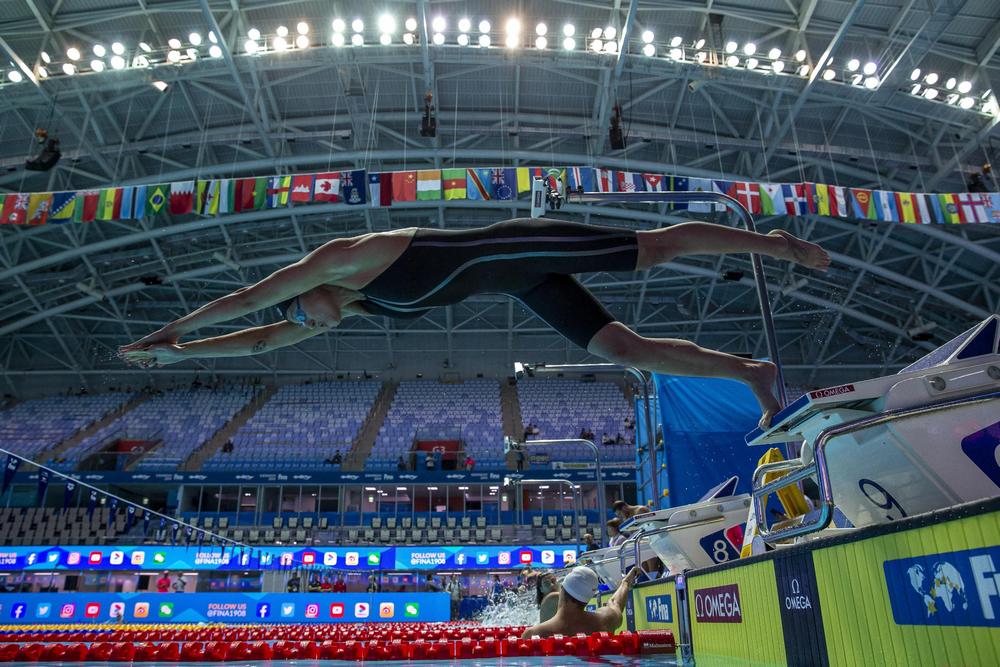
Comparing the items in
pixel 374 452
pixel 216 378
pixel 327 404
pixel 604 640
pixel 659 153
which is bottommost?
pixel 604 640

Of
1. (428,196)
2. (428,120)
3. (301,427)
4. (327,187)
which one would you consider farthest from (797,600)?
(301,427)

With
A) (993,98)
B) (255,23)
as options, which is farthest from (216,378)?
(993,98)

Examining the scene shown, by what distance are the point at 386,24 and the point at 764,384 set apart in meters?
15.3

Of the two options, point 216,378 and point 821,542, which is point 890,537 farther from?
point 216,378

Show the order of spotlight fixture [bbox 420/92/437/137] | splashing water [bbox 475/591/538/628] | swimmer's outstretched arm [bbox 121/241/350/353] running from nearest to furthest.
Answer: swimmer's outstretched arm [bbox 121/241/350/353], splashing water [bbox 475/591/538/628], spotlight fixture [bbox 420/92/437/137]

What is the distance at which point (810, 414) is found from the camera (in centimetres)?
220

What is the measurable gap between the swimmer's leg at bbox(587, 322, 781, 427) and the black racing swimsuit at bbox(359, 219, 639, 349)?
0.31ft

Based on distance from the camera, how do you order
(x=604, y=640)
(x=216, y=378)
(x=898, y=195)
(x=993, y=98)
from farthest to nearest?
(x=216, y=378), (x=993, y=98), (x=898, y=195), (x=604, y=640)

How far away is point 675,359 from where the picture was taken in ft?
9.17

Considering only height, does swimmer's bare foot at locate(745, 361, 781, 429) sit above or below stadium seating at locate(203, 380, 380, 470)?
below

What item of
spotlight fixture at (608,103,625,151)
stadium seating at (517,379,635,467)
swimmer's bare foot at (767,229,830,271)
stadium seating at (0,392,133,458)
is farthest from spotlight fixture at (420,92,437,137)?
stadium seating at (0,392,133,458)

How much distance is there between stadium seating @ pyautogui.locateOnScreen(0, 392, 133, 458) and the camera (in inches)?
1112

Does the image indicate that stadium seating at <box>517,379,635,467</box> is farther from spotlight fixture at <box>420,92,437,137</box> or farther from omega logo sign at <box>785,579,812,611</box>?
omega logo sign at <box>785,579,812,611</box>

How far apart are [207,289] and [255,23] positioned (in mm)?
15881
